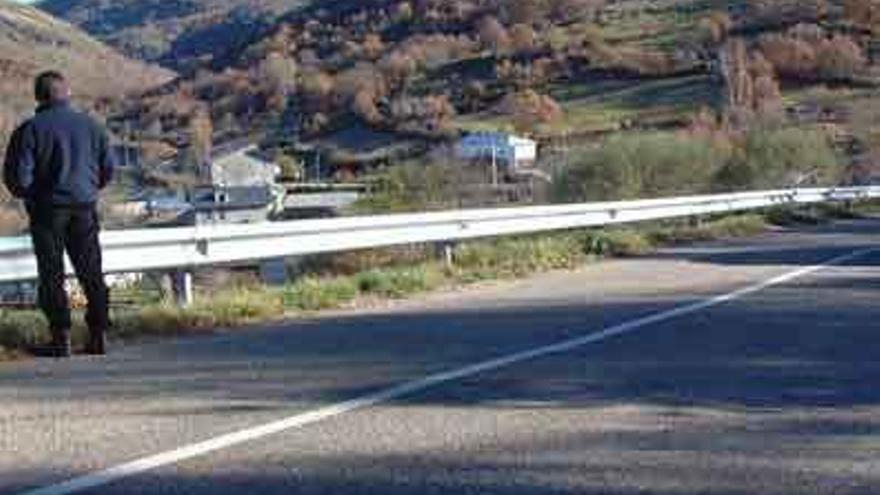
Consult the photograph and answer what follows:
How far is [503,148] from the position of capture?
3745 inches

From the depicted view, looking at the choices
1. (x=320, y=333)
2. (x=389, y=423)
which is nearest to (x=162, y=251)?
(x=320, y=333)

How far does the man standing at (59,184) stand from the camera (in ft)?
32.6

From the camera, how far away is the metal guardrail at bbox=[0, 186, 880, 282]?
12281 mm

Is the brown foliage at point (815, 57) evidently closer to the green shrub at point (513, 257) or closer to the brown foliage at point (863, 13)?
the brown foliage at point (863, 13)

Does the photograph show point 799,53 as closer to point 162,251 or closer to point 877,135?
point 877,135

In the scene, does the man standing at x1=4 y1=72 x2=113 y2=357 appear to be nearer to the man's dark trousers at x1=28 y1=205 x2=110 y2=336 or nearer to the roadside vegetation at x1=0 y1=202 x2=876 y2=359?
the man's dark trousers at x1=28 y1=205 x2=110 y2=336

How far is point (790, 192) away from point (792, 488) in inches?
1382

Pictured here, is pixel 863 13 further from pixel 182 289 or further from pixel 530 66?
pixel 182 289

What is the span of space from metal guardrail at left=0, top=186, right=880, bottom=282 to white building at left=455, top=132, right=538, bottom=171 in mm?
56487

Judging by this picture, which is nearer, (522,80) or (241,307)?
(241,307)

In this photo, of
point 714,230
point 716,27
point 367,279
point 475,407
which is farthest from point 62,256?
point 716,27

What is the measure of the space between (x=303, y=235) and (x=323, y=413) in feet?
24.5

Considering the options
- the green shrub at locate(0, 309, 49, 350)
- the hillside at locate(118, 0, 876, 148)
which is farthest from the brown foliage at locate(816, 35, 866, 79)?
the green shrub at locate(0, 309, 49, 350)

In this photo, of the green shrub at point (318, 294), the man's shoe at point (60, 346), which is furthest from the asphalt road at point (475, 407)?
the green shrub at point (318, 294)
